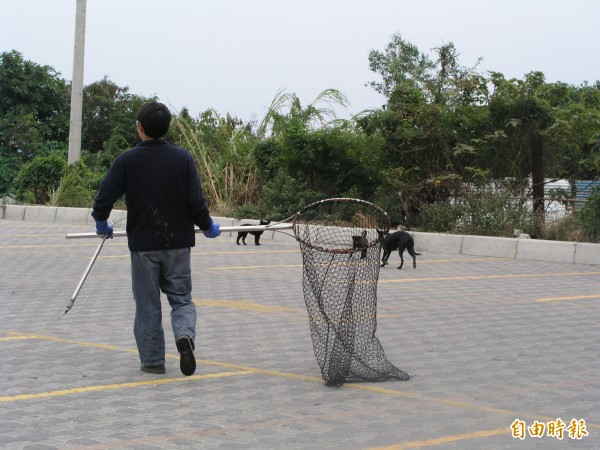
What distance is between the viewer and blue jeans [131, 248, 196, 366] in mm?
7254

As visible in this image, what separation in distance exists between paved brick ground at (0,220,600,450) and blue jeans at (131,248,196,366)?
8.9 inches

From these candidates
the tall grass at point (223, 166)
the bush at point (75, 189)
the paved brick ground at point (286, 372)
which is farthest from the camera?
the bush at point (75, 189)

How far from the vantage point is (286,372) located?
761cm

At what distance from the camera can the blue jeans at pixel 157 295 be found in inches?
286

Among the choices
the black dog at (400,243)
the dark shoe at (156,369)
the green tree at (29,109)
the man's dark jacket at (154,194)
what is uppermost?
the green tree at (29,109)

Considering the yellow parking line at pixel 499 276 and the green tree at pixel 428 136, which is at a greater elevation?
the green tree at pixel 428 136

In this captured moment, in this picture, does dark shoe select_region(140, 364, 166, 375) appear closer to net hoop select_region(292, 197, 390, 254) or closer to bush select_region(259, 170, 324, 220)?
net hoop select_region(292, 197, 390, 254)

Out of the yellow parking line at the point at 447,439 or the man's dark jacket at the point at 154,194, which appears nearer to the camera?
the yellow parking line at the point at 447,439

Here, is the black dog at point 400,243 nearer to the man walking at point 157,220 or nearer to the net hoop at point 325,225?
the net hoop at point 325,225

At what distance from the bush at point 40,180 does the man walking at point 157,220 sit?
1948 cm

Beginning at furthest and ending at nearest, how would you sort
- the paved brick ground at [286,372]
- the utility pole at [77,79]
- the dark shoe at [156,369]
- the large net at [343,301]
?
the utility pole at [77,79] → the dark shoe at [156,369] → the large net at [343,301] → the paved brick ground at [286,372]

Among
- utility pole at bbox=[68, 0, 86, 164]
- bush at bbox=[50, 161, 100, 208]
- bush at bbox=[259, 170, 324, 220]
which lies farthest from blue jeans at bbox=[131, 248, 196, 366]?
utility pole at bbox=[68, 0, 86, 164]

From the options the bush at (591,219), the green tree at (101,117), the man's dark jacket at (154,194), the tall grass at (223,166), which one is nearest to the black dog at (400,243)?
the bush at (591,219)

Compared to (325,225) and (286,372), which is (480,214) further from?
(286,372)
